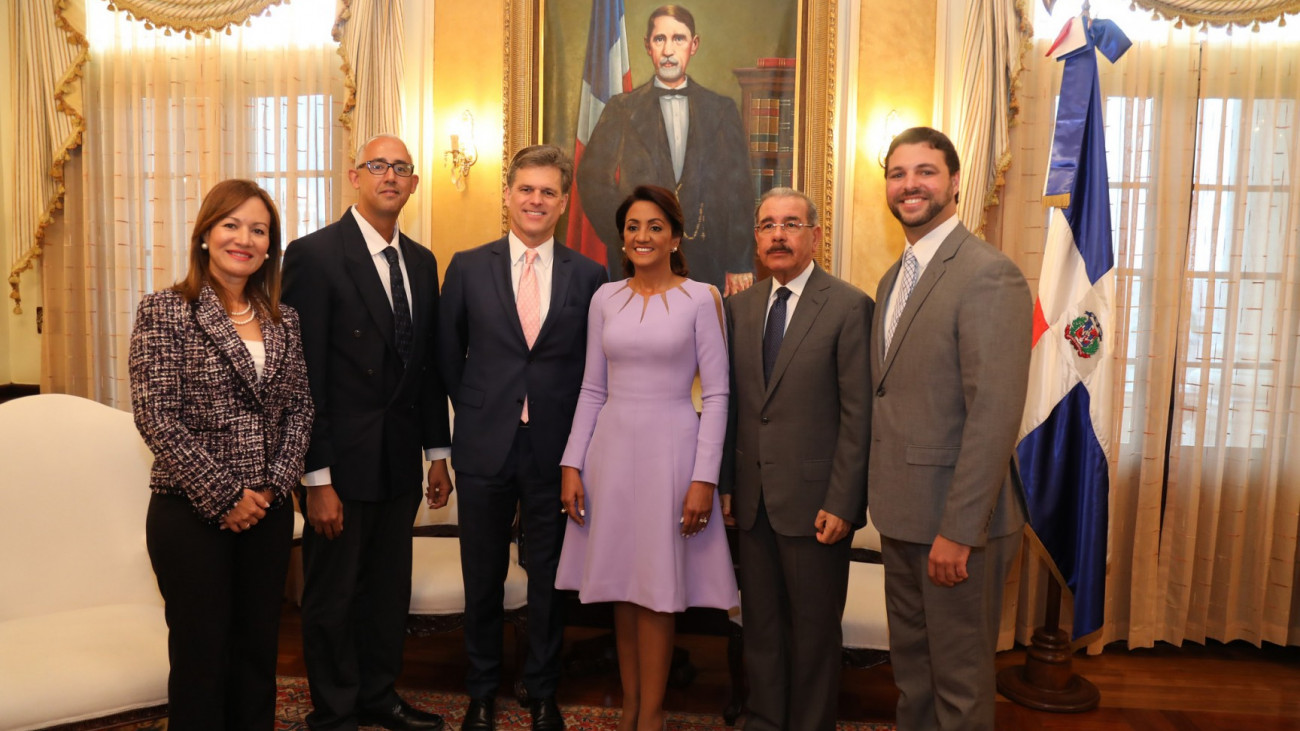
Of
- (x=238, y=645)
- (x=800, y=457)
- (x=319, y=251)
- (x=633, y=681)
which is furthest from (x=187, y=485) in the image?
(x=800, y=457)

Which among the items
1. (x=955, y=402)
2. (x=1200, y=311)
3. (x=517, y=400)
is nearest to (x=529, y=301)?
(x=517, y=400)

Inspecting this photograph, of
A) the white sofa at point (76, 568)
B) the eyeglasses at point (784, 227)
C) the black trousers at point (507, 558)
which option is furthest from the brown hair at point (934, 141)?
the white sofa at point (76, 568)

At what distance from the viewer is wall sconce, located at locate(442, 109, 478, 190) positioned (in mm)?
4492

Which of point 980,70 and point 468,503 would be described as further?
point 980,70

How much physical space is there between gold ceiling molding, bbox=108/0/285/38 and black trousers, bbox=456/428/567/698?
3187 mm

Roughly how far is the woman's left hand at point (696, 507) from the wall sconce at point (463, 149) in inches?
106

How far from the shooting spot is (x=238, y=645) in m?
2.40

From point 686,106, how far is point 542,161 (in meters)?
1.82

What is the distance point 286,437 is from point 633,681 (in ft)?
4.29

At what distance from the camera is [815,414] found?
2.55 meters

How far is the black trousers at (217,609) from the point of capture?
7.32ft

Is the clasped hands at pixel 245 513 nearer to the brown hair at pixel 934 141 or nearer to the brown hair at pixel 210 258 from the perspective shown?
the brown hair at pixel 210 258

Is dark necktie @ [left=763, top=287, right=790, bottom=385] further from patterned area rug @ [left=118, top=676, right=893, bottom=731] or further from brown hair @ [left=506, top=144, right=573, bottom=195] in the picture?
patterned area rug @ [left=118, top=676, right=893, bottom=731]

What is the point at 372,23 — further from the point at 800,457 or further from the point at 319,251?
the point at 800,457
